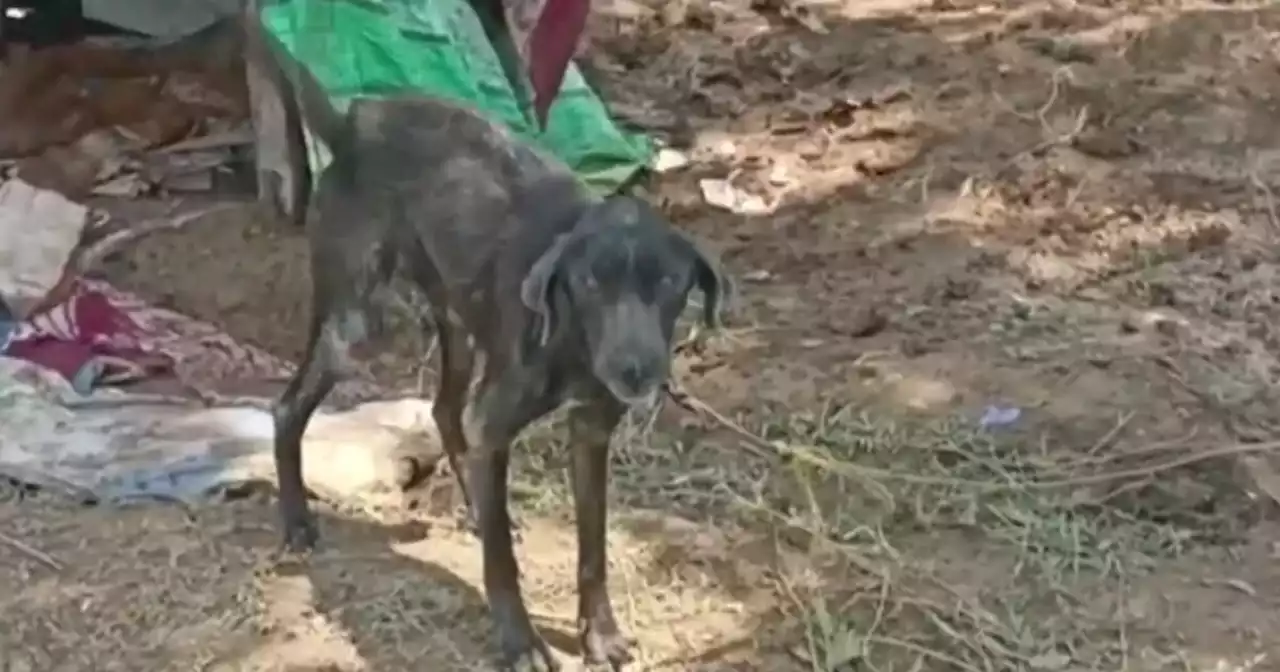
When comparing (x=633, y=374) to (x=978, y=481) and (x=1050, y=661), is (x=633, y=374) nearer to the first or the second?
(x=1050, y=661)

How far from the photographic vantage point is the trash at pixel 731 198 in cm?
617

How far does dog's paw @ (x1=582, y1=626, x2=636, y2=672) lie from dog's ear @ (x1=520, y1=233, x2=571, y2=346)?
0.79m

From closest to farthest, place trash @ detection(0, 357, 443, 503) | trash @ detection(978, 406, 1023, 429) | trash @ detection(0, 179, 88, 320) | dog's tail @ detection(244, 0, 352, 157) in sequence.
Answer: dog's tail @ detection(244, 0, 352, 157)
trash @ detection(0, 357, 443, 503)
trash @ detection(978, 406, 1023, 429)
trash @ detection(0, 179, 88, 320)

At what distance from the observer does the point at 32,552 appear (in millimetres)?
4176

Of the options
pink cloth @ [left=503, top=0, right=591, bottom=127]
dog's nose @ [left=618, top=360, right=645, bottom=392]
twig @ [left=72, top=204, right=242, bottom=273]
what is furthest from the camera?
pink cloth @ [left=503, top=0, right=591, bottom=127]

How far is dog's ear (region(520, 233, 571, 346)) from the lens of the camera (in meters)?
3.20

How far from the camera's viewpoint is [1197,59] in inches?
285

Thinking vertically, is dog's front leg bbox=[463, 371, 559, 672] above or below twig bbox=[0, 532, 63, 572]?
above

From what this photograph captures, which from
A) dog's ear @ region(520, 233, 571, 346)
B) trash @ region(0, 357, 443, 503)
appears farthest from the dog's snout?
trash @ region(0, 357, 443, 503)

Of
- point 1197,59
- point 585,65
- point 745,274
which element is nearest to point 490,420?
point 745,274

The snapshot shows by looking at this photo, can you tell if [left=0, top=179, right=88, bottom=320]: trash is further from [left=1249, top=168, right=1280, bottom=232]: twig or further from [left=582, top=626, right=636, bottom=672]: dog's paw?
[left=1249, top=168, right=1280, bottom=232]: twig

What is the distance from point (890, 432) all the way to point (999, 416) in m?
0.31

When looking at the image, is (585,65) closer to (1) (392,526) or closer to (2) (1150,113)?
(2) (1150,113)

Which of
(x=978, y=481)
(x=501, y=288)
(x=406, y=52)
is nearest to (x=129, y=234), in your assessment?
(x=406, y=52)
